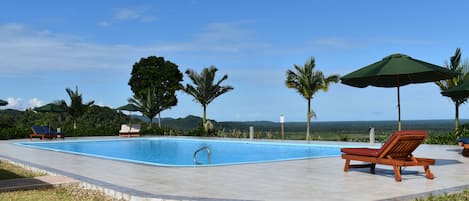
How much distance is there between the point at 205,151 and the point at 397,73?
982 centimetres

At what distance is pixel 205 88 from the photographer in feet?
84.2

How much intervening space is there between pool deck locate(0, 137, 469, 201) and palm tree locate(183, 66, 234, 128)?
1516 cm

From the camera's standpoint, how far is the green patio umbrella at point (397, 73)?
8376 mm

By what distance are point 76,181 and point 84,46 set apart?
60.4ft

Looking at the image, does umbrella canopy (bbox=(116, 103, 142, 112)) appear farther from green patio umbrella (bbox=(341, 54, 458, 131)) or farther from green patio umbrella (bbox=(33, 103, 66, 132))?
green patio umbrella (bbox=(341, 54, 458, 131))

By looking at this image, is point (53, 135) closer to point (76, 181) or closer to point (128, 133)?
point (128, 133)

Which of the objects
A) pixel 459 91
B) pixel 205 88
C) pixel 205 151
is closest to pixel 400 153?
pixel 459 91

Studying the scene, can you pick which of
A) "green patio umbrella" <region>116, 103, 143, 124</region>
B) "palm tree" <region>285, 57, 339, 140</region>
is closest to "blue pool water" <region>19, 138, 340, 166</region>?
"palm tree" <region>285, 57, 339, 140</region>

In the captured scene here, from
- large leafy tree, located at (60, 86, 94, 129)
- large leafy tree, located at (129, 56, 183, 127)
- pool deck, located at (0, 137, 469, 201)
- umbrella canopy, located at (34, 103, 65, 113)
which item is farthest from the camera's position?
large leafy tree, located at (129, 56, 183, 127)

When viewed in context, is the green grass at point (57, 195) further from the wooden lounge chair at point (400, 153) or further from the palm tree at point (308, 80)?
the palm tree at point (308, 80)

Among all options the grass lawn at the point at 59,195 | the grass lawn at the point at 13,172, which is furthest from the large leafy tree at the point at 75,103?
the grass lawn at the point at 59,195

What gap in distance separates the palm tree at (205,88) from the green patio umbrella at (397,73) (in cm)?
1616

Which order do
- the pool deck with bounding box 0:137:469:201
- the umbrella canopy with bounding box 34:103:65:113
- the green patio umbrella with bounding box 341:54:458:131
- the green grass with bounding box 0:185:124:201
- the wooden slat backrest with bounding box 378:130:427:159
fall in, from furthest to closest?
the umbrella canopy with bounding box 34:103:65:113 → the green patio umbrella with bounding box 341:54:458:131 → the wooden slat backrest with bounding box 378:130:427:159 → the green grass with bounding box 0:185:124:201 → the pool deck with bounding box 0:137:469:201

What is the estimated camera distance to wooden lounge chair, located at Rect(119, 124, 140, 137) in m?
26.1
